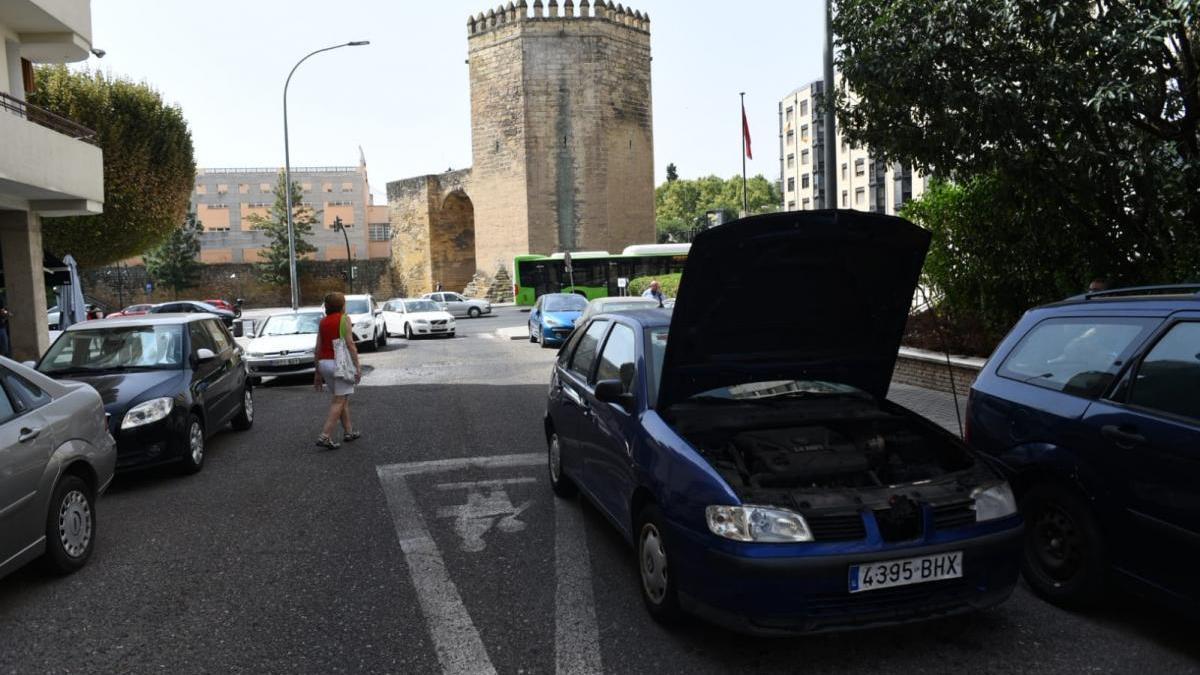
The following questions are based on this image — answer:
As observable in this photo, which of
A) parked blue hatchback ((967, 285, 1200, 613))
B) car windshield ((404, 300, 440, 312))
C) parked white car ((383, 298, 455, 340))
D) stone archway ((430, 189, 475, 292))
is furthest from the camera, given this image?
stone archway ((430, 189, 475, 292))

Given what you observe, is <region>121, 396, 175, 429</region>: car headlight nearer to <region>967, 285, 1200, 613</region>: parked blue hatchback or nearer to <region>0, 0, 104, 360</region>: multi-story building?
<region>967, 285, 1200, 613</region>: parked blue hatchback

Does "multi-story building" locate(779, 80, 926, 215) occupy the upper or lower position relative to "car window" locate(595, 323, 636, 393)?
upper

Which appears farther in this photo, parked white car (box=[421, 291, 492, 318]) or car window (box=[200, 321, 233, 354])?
parked white car (box=[421, 291, 492, 318])

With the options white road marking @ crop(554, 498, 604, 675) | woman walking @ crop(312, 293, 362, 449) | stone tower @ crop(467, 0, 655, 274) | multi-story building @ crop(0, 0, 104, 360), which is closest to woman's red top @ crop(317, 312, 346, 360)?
woman walking @ crop(312, 293, 362, 449)

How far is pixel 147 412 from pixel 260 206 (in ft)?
264

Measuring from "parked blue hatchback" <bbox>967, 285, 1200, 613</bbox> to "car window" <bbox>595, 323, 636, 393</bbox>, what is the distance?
191 centimetres

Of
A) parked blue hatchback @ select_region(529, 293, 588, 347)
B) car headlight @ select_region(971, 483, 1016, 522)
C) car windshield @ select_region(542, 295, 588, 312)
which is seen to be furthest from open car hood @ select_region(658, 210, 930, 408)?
car windshield @ select_region(542, 295, 588, 312)

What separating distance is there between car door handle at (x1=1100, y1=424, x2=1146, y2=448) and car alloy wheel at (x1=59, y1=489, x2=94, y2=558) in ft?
17.3

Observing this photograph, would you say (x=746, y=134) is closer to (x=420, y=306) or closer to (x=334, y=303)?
(x=420, y=306)

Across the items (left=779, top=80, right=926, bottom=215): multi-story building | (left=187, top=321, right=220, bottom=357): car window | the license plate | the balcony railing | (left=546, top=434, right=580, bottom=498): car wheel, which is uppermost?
(left=779, top=80, right=926, bottom=215): multi-story building

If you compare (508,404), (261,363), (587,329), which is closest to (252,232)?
(261,363)

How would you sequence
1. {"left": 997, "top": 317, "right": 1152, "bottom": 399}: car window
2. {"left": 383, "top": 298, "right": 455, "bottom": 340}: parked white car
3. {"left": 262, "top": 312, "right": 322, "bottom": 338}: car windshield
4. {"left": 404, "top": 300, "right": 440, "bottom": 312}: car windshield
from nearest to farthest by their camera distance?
{"left": 997, "top": 317, "right": 1152, "bottom": 399}: car window < {"left": 262, "top": 312, "right": 322, "bottom": 338}: car windshield < {"left": 383, "top": 298, "right": 455, "bottom": 340}: parked white car < {"left": 404, "top": 300, "right": 440, "bottom": 312}: car windshield

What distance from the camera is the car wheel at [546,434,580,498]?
19.9 feet

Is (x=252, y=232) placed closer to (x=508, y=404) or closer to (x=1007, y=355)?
(x=508, y=404)
